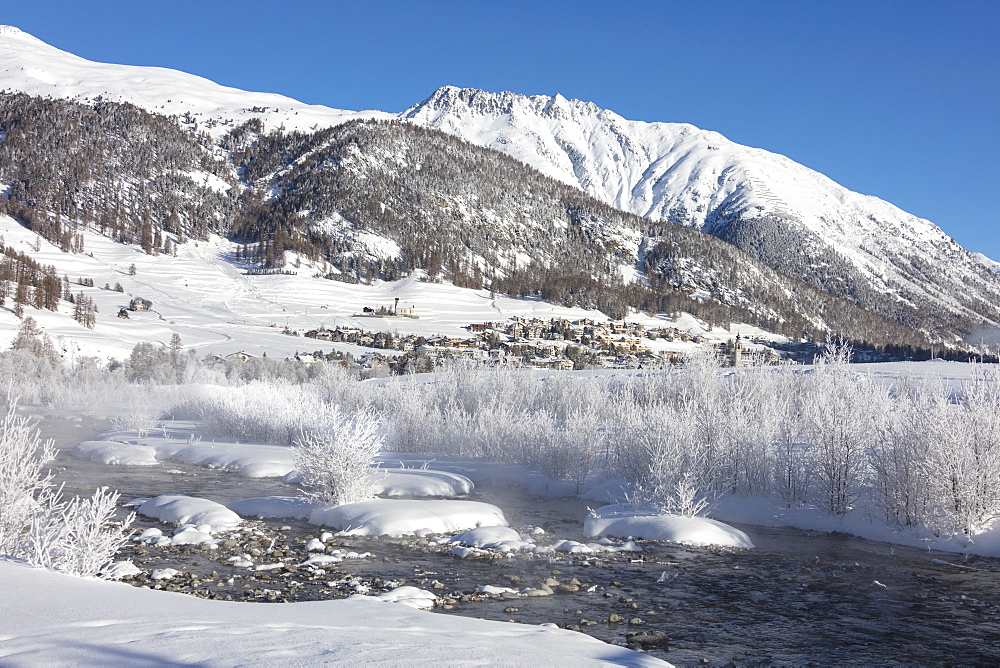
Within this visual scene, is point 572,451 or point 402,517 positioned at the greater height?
point 572,451

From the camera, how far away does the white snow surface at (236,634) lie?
605cm

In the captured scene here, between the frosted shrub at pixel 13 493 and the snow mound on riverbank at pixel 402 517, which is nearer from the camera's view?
the frosted shrub at pixel 13 493

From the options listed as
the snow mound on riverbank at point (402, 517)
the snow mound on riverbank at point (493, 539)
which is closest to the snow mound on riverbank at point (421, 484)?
the snow mound on riverbank at point (402, 517)

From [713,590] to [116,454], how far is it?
2665 cm

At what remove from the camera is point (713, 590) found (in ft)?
42.6

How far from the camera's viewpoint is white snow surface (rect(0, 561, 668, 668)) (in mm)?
6055

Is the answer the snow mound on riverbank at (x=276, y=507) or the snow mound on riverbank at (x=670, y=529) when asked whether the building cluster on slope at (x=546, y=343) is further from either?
the snow mound on riverbank at (x=670, y=529)

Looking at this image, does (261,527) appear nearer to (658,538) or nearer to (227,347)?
(658,538)

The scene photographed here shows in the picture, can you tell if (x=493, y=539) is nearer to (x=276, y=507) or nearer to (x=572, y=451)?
(x=276, y=507)

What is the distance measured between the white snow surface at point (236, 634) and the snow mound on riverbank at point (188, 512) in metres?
8.02

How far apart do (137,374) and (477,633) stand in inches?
3027

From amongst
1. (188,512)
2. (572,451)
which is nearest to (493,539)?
(188,512)

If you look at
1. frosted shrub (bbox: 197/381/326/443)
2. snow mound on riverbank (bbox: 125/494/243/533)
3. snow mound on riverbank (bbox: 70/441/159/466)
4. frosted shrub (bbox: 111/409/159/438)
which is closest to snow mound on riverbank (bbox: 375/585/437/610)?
snow mound on riverbank (bbox: 125/494/243/533)

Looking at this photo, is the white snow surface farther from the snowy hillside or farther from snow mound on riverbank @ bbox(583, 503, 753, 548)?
the snowy hillside
